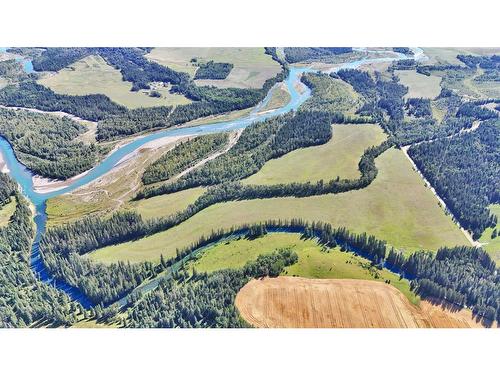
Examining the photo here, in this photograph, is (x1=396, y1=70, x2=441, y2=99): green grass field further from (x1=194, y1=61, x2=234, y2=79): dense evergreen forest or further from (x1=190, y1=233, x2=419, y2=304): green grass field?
(x1=190, y1=233, x2=419, y2=304): green grass field

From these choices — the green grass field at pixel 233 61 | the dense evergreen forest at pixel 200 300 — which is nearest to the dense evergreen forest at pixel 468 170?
the dense evergreen forest at pixel 200 300

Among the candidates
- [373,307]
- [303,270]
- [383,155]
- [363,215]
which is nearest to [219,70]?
[383,155]

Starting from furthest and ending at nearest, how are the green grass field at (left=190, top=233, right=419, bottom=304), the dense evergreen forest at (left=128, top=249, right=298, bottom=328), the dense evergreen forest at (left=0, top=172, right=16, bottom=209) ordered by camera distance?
the dense evergreen forest at (left=0, top=172, right=16, bottom=209) < the green grass field at (left=190, top=233, right=419, bottom=304) < the dense evergreen forest at (left=128, top=249, right=298, bottom=328)

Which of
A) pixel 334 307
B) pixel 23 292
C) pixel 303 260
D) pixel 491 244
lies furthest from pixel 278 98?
pixel 23 292

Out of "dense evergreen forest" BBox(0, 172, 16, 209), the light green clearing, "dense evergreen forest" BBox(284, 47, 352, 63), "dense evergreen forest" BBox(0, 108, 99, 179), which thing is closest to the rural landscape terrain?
"dense evergreen forest" BBox(0, 172, 16, 209)

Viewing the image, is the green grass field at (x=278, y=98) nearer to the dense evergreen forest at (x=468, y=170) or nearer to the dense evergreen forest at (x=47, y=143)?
the dense evergreen forest at (x=468, y=170)

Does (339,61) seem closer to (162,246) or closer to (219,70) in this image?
(219,70)
